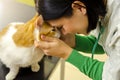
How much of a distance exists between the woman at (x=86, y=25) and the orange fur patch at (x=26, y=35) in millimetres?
28

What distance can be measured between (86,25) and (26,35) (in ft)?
0.59

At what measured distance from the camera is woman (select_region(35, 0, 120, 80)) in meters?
0.65

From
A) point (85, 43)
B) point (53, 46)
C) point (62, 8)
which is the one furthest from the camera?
point (85, 43)

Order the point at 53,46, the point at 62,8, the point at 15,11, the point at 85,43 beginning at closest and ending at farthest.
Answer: the point at 62,8
the point at 53,46
the point at 85,43
the point at 15,11

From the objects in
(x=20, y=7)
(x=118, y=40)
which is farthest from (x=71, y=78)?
(x=118, y=40)

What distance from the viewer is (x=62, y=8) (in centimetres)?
64

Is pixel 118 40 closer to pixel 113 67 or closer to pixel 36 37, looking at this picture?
pixel 113 67

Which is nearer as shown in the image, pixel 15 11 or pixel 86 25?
pixel 86 25

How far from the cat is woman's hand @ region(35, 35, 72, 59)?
0.6 inches

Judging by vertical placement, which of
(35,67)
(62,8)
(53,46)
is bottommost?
(35,67)

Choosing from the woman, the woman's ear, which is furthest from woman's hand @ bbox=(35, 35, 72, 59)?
the woman's ear

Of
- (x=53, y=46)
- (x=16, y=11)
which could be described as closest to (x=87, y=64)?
(x=53, y=46)

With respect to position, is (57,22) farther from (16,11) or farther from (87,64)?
(16,11)

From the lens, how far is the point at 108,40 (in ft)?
2.48
